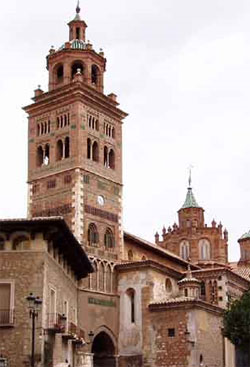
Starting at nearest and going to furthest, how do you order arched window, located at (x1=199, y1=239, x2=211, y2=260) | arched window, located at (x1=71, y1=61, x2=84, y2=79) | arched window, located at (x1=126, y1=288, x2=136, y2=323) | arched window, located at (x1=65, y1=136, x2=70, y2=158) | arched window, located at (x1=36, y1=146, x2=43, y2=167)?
arched window, located at (x1=126, y1=288, x2=136, y2=323), arched window, located at (x1=65, y1=136, x2=70, y2=158), arched window, located at (x1=36, y1=146, x2=43, y2=167), arched window, located at (x1=71, y1=61, x2=84, y2=79), arched window, located at (x1=199, y1=239, x2=211, y2=260)

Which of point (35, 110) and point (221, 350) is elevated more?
point (35, 110)

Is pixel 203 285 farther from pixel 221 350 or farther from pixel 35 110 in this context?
pixel 35 110

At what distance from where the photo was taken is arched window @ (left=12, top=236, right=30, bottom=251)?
2961cm

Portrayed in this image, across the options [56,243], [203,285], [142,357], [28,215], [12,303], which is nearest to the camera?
[12,303]

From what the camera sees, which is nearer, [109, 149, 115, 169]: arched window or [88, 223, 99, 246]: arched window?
[88, 223, 99, 246]: arched window

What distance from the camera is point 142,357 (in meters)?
47.3

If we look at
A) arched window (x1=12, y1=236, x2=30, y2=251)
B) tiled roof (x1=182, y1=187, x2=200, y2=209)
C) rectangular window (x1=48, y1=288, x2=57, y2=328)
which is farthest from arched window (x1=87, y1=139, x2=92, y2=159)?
tiled roof (x1=182, y1=187, x2=200, y2=209)

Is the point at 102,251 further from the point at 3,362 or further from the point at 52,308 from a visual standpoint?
the point at 3,362

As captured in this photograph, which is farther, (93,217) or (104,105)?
(104,105)

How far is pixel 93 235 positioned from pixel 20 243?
1922 cm

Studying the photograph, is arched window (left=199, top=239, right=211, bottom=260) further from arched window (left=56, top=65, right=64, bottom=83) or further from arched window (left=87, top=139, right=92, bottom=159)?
arched window (left=56, top=65, right=64, bottom=83)

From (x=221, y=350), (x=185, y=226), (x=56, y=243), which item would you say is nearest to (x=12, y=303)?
(x=56, y=243)

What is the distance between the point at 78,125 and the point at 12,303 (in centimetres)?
2264

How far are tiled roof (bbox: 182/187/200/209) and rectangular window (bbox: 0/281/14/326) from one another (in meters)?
51.8
